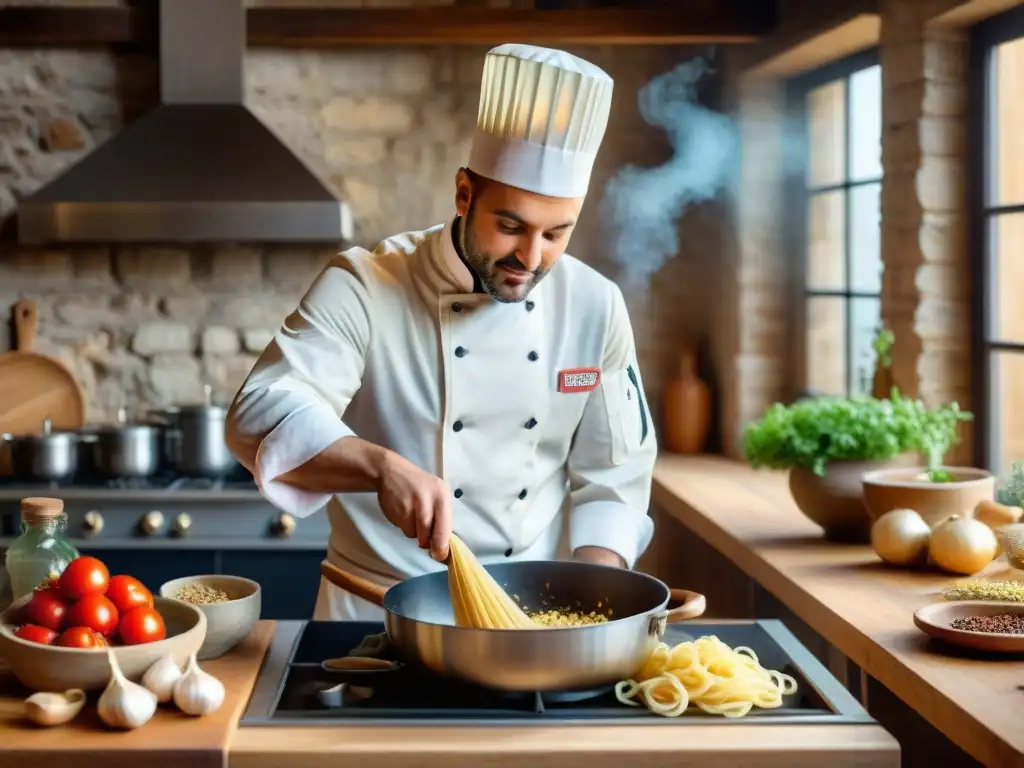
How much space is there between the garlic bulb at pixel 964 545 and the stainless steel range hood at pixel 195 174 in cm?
210

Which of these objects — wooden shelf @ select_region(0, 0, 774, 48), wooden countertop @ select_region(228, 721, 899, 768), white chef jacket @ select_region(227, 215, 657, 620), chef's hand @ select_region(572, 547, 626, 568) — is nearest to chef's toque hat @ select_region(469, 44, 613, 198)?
white chef jacket @ select_region(227, 215, 657, 620)

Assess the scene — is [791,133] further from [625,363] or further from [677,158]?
[625,363]

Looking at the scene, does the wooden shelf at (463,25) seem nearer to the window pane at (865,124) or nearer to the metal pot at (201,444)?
the window pane at (865,124)

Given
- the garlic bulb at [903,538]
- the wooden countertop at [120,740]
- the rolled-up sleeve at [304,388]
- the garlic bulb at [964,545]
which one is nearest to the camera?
the wooden countertop at [120,740]

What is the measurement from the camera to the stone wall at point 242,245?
4.10 m

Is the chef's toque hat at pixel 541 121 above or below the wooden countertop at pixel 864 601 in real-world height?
above

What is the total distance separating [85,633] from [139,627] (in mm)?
60

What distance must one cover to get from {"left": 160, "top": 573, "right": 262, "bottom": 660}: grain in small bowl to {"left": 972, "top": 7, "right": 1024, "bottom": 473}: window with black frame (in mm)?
1866

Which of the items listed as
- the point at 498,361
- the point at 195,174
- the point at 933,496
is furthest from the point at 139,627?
the point at 195,174

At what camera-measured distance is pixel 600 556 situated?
1903mm

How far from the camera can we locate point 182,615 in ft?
5.16

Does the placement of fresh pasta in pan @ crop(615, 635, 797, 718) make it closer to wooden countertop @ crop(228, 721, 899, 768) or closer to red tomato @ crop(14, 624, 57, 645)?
wooden countertop @ crop(228, 721, 899, 768)

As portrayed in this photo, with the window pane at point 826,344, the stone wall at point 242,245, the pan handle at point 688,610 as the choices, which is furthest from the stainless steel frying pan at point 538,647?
the stone wall at point 242,245

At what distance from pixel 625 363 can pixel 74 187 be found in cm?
221
